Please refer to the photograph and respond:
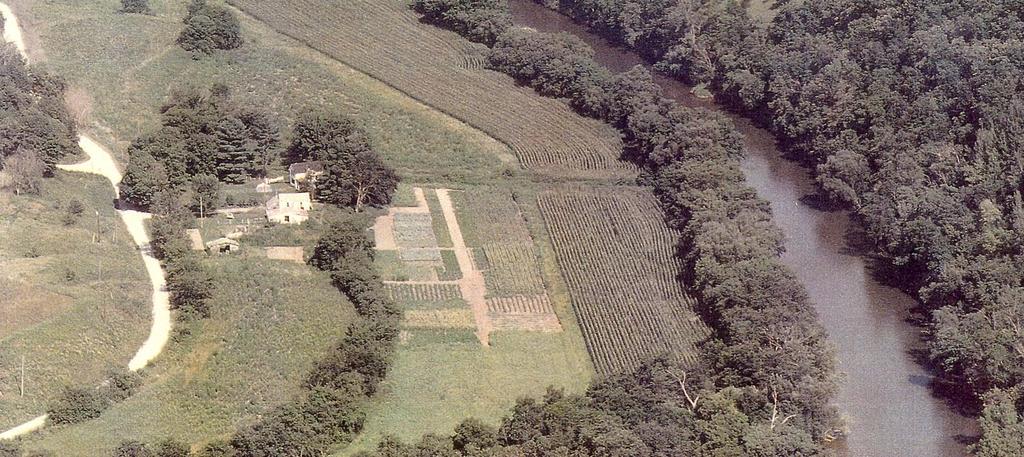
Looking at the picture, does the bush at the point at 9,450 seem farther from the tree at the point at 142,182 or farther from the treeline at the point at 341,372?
the tree at the point at 142,182

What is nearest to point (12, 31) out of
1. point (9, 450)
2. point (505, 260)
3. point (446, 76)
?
point (446, 76)

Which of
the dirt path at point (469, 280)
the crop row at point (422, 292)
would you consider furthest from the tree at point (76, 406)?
the dirt path at point (469, 280)

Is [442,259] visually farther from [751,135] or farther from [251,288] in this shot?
[751,135]

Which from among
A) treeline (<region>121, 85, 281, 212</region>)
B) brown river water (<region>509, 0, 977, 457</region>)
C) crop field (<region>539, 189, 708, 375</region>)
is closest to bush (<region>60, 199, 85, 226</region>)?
treeline (<region>121, 85, 281, 212</region>)

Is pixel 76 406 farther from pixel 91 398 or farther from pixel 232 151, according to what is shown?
pixel 232 151

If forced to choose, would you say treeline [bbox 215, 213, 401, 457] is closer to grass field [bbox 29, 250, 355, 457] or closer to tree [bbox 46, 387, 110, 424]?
grass field [bbox 29, 250, 355, 457]

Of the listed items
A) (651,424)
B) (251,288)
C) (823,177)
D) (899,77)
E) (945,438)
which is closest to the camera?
(651,424)

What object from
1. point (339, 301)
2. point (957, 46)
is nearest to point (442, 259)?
point (339, 301)
